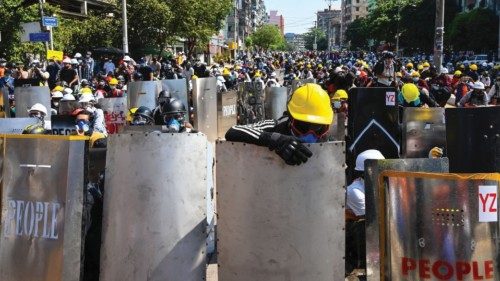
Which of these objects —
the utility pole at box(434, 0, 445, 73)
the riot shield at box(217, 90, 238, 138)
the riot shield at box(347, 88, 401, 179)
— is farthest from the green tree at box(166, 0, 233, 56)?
the riot shield at box(347, 88, 401, 179)

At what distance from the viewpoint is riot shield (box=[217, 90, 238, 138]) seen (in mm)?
14281

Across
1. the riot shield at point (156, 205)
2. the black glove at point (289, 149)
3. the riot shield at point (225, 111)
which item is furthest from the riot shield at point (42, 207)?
the riot shield at point (225, 111)

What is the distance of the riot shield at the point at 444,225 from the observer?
3.69 metres

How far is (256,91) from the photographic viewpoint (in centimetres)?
1581

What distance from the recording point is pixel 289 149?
152 inches

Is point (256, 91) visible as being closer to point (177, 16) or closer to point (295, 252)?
point (295, 252)

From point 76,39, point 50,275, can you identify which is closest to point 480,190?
point 50,275

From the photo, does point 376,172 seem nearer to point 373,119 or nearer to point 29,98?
point 373,119

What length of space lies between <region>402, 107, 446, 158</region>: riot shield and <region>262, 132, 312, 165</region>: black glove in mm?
4973

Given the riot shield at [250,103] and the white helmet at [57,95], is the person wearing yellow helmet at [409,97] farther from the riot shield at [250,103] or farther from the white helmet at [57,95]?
the white helmet at [57,95]

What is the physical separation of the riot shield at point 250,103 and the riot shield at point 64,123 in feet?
20.8

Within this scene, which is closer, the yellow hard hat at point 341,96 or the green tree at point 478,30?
the yellow hard hat at point 341,96

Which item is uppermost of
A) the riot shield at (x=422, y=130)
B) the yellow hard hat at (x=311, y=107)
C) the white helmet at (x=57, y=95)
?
the white helmet at (x=57, y=95)

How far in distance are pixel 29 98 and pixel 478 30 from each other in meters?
55.9
